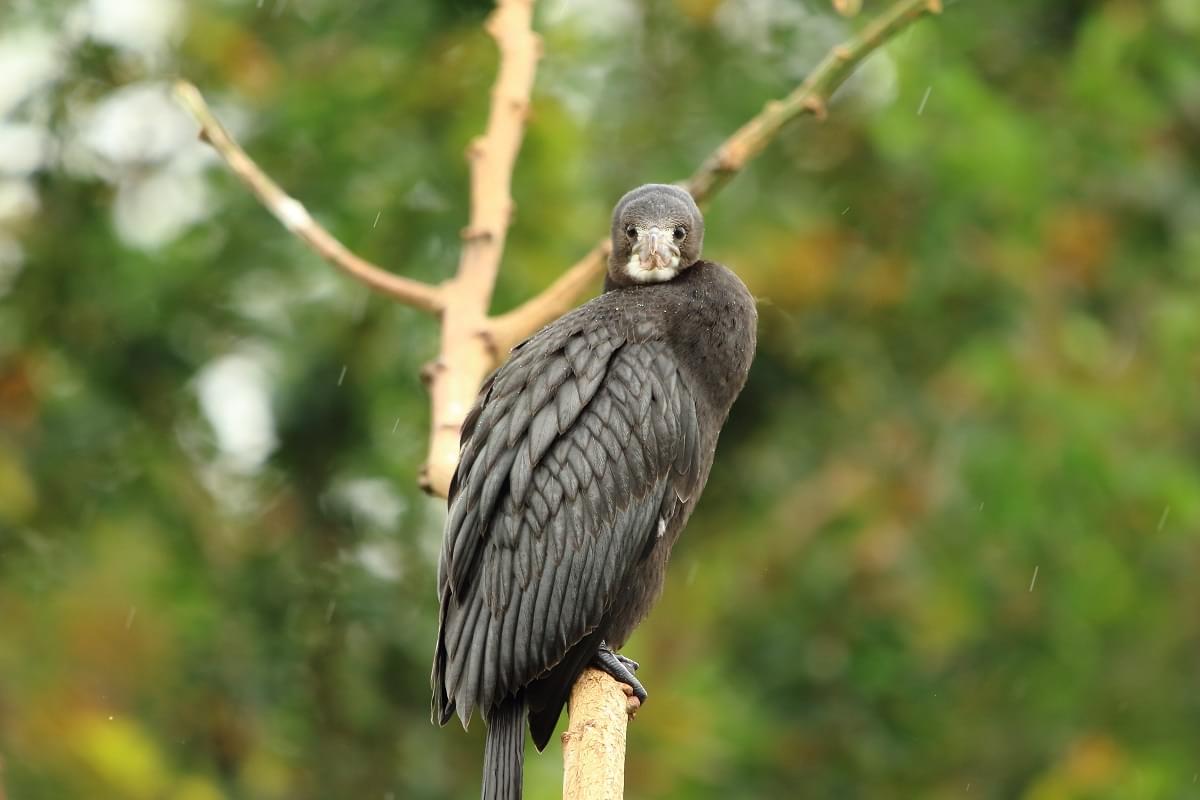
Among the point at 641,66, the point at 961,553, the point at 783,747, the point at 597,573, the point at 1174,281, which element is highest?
the point at 641,66

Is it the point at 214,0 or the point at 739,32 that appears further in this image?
the point at 739,32

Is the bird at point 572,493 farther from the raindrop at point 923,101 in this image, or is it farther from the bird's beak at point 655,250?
the raindrop at point 923,101

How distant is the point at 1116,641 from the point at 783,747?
1821 mm

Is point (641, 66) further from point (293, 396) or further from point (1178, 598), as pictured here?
point (1178, 598)

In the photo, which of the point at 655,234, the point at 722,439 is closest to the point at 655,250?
the point at 655,234

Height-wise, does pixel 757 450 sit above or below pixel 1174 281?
below

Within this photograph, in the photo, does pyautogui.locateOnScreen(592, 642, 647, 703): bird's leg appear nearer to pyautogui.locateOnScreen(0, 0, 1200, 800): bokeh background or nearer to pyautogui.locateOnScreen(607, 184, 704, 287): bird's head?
pyautogui.locateOnScreen(607, 184, 704, 287): bird's head

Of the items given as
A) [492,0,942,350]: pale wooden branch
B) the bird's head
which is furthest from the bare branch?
the bird's head

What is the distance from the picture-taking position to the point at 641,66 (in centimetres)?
808

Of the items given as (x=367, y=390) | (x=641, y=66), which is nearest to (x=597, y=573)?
(x=367, y=390)

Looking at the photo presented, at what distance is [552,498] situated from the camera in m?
3.49

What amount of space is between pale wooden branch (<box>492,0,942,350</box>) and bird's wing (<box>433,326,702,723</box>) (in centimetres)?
31

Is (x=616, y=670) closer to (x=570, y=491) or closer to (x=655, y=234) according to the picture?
(x=570, y=491)

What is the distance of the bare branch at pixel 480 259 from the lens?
12.0 ft
